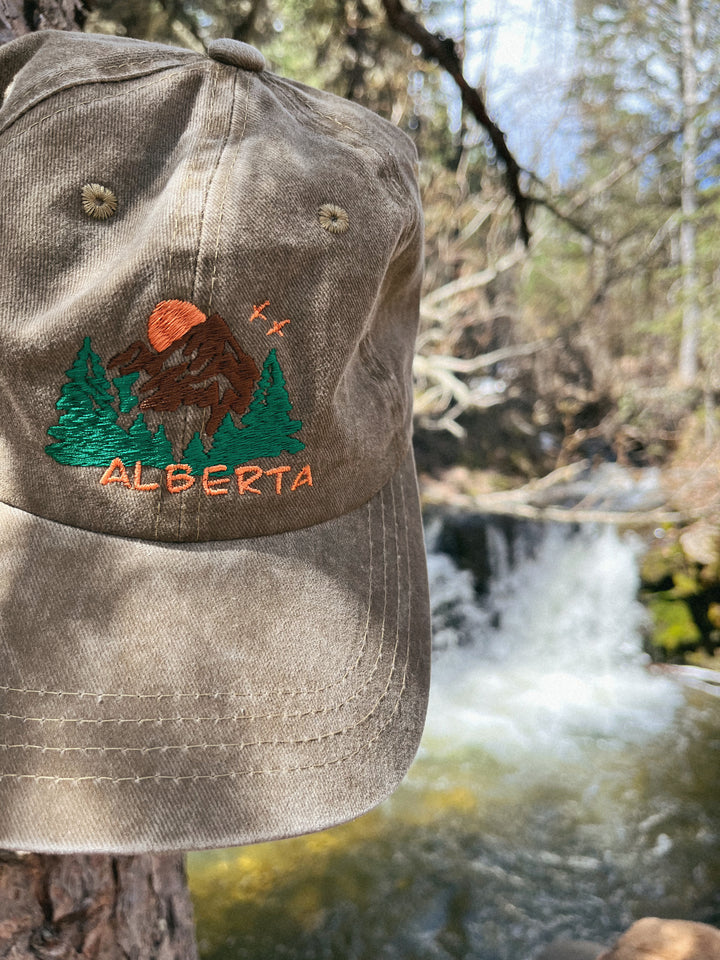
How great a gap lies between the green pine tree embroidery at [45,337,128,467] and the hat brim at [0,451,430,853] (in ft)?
0.27

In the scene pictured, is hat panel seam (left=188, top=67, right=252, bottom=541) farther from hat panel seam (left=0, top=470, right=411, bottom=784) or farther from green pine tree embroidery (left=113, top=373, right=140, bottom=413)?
hat panel seam (left=0, top=470, right=411, bottom=784)

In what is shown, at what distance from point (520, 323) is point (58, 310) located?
8.42m

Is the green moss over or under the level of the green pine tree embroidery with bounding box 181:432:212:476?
under

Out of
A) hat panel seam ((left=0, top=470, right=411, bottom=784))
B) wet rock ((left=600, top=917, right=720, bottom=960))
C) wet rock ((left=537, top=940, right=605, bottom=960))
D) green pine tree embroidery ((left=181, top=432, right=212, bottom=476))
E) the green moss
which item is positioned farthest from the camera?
the green moss

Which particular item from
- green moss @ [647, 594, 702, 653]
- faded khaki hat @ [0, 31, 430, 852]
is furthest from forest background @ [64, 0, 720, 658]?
faded khaki hat @ [0, 31, 430, 852]

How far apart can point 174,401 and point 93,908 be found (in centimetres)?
86

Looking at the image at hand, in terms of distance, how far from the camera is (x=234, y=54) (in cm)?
79

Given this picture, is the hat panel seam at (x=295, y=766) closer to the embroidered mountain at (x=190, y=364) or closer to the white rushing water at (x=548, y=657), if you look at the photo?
the embroidered mountain at (x=190, y=364)

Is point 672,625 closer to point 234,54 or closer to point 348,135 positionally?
point 348,135

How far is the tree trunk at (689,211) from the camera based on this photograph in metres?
6.27

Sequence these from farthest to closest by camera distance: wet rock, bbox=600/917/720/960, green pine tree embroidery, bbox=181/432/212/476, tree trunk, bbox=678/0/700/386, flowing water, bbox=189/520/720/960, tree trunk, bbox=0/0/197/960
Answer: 1. tree trunk, bbox=678/0/700/386
2. flowing water, bbox=189/520/720/960
3. wet rock, bbox=600/917/720/960
4. tree trunk, bbox=0/0/197/960
5. green pine tree embroidery, bbox=181/432/212/476

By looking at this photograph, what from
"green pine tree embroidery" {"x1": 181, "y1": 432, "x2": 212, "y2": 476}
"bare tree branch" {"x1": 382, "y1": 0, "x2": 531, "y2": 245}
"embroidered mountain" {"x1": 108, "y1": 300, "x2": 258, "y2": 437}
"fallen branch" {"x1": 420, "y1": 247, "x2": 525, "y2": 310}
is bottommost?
"green pine tree embroidery" {"x1": 181, "y1": 432, "x2": 212, "y2": 476}

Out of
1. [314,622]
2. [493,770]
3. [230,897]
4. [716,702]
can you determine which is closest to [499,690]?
[493,770]

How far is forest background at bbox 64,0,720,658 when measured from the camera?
3.79m
